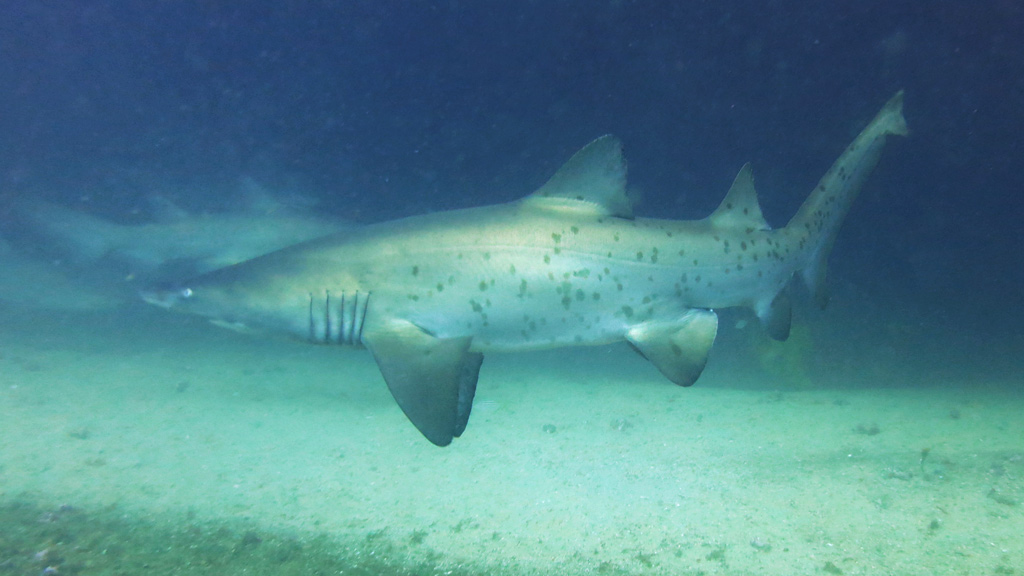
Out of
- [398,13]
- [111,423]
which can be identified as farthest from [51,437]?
[398,13]

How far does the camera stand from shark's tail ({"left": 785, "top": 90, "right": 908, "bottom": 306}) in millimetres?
4551

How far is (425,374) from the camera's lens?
3201 mm

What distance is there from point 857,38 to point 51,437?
1724 cm

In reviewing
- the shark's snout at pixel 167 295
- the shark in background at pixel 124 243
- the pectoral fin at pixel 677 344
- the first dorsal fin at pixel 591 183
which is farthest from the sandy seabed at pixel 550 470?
the shark in background at pixel 124 243

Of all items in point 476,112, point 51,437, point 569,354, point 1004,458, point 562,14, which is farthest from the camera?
point 569,354

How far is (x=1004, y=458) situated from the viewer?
5102mm

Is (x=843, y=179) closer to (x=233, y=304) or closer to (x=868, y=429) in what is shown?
(x=868, y=429)

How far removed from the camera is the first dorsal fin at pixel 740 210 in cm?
414

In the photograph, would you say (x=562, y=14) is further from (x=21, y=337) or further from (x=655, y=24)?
(x=21, y=337)

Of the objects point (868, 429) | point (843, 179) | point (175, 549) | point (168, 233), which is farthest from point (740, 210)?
point (168, 233)

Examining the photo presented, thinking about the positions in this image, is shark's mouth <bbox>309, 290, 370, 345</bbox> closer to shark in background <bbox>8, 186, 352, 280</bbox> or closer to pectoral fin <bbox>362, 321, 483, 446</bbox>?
pectoral fin <bbox>362, 321, 483, 446</bbox>

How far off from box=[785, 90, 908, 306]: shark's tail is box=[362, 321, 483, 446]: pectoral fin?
136 inches

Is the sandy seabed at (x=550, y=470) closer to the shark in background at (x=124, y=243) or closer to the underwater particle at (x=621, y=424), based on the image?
the underwater particle at (x=621, y=424)

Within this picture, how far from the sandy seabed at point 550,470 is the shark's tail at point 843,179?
238 cm
